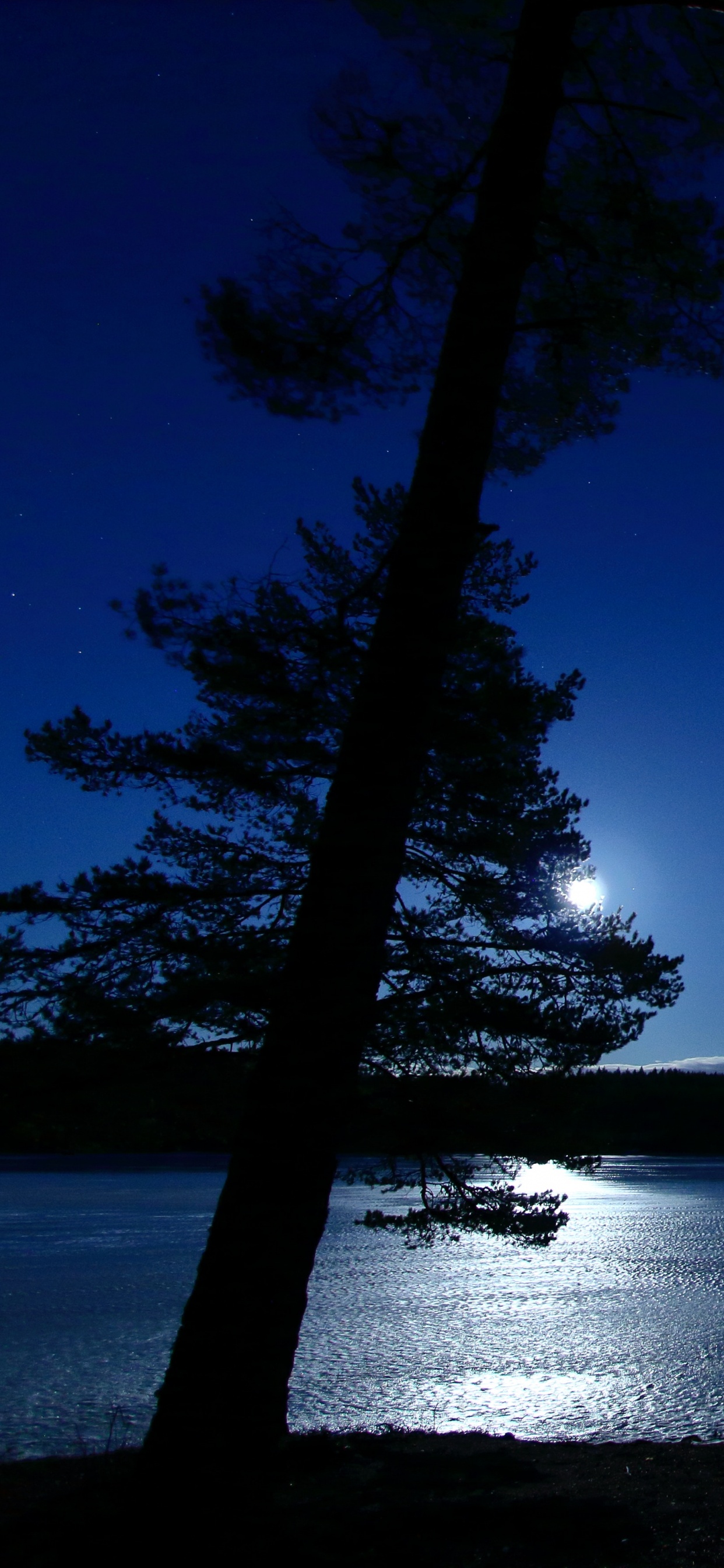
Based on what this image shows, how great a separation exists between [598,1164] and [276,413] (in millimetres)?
6285

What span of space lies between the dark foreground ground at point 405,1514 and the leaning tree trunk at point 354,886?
12.7 inches

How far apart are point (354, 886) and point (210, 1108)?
13.4 feet

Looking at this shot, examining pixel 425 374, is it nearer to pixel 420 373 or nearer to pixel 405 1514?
pixel 420 373

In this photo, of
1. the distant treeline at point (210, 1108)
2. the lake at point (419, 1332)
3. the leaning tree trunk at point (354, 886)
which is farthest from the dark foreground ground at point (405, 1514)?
the distant treeline at point (210, 1108)

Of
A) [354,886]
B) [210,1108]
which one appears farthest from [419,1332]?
[354,886]

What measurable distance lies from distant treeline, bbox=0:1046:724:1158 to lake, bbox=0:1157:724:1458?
1.32 meters

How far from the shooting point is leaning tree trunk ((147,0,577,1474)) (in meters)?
4.18

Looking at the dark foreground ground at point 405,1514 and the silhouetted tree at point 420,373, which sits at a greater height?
the silhouetted tree at point 420,373

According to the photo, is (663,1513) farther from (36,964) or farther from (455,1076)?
(36,964)

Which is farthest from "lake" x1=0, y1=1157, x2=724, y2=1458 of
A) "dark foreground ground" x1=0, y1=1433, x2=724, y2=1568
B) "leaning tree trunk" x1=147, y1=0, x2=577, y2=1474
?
"leaning tree trunk" x1=147, y1=0, x2=577, y2=1474

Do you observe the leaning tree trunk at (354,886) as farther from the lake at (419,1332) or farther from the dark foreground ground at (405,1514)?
A: the lake at (419,1332)

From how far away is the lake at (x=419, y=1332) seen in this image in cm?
785

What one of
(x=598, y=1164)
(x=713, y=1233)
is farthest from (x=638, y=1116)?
(x=598, y=1164)

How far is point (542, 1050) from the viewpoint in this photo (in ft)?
26.7
